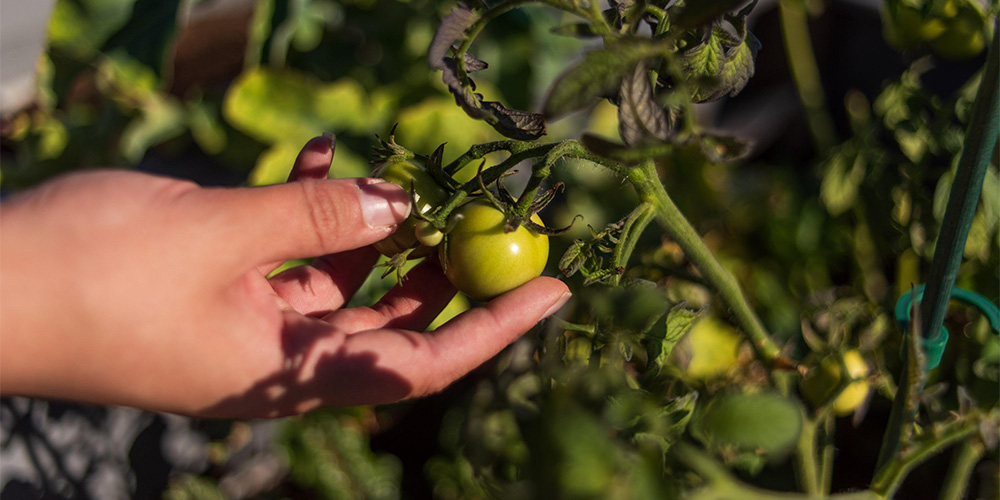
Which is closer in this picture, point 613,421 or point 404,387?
point 613,421

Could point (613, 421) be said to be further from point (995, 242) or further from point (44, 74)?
point (44, 74)

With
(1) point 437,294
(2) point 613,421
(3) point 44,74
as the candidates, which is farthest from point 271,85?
(2) point 613,421

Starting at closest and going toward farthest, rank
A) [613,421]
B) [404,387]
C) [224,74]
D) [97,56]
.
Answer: [613,421] < [404,387] < [97,56] < [224,74]

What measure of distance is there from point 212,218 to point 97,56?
1228mm

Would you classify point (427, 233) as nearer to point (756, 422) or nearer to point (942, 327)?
point (756, 422)

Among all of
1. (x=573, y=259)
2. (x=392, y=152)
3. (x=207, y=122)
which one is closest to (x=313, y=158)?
(x=392, y=152)

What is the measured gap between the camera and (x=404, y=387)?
0.80 meters

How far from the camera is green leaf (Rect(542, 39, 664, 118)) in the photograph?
501mm

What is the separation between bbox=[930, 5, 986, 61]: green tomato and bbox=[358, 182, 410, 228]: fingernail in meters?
0.86

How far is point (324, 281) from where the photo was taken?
3.47ft

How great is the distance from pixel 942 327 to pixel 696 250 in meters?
0.35

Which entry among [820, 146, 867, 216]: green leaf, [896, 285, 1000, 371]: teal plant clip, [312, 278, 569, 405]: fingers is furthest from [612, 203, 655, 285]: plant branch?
[820, 146, 867, 216]: green leaf

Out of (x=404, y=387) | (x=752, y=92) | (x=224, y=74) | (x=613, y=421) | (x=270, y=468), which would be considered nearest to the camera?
(x=613, y=421)

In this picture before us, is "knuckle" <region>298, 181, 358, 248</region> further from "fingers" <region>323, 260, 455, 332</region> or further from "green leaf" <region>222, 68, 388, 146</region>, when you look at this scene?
"green leaf" <region>222, 68, 388, 146</region>
